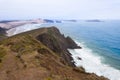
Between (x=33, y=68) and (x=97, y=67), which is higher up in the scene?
(x=33, y=68)

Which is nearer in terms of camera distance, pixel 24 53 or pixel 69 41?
pixel 24 53

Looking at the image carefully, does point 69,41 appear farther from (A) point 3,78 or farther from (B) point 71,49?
(A) point 3,78

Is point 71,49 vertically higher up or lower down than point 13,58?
lower down

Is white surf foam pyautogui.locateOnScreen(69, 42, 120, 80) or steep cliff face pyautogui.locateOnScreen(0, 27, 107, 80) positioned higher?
steep cliff face pyautogui.locateOnScreen(0, 27, 107, 80)

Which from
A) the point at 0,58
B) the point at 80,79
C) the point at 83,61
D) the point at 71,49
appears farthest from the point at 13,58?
the point at 71,49

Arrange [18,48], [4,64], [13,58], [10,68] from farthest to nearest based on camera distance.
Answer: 1. [18,48]
2. [13,58]
3. [4,64]
4. [10,68]

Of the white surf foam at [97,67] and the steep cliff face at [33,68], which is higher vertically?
the steep cliff face at [33,68]

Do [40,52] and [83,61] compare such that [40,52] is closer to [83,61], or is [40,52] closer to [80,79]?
[80,79]

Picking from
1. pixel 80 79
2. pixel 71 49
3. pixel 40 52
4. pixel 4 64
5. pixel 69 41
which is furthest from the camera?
pixel 69 41

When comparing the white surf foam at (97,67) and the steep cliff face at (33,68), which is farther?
the white surf foam at (97,67)

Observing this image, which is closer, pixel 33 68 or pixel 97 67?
pixel 33 68

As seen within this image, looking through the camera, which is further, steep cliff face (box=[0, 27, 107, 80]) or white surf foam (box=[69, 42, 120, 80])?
white surf foam (box=[69, 42, 120, 80])
